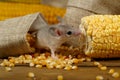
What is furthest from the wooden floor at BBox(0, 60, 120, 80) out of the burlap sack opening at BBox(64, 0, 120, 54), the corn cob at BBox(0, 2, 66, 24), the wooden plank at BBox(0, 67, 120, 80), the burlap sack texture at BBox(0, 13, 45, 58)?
the corn cob at BBox(0, 2, 66, 24)

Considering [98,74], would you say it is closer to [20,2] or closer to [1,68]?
[1,68]

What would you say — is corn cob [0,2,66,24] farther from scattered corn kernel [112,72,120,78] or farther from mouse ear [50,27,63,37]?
scattered corn kernel [112,72,120,78]

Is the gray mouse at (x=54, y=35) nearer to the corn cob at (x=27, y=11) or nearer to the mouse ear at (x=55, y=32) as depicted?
the mouse ear at (x=55, y=32)

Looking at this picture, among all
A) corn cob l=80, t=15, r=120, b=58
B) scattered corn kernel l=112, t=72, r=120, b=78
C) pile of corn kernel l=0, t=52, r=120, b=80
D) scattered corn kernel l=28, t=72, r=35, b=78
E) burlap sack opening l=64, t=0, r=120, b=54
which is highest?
burlap sack opening l=64, t=0, r=120, b=54

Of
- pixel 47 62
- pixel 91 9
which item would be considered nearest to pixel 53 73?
pixel 47 62

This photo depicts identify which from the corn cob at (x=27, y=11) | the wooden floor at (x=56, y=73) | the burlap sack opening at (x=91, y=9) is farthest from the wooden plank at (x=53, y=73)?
the corn cob at (x=27, y=11)

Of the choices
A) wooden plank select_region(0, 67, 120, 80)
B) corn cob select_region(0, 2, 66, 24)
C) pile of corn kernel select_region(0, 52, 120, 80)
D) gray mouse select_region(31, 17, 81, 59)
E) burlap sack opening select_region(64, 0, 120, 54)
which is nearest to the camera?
wooden plank select_region(0, 67, 120, 80)
